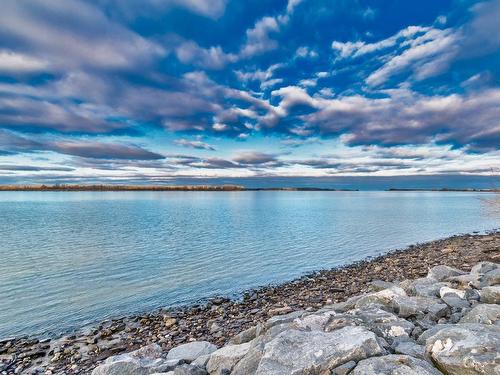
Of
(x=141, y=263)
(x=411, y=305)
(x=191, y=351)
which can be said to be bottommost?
(x=141, y=263)

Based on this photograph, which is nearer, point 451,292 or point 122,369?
point 122,369

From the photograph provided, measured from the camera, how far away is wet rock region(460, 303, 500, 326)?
22.2 ft

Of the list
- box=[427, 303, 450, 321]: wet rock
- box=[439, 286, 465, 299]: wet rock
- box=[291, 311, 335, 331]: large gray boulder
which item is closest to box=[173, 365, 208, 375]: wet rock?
box=[291, 311, 335, 331]: large gray boulder

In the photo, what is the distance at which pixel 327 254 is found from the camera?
26703 millimetres

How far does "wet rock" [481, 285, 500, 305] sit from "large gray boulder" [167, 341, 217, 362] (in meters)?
7.43

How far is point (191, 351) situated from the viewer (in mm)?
8156

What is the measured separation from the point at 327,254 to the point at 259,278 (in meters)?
9.28

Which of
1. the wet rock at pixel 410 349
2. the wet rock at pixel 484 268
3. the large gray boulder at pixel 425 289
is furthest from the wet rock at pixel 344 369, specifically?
the wet rock at pixel 484 268

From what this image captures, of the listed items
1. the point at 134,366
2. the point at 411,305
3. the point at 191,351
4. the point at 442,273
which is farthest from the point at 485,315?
the point at 134,366

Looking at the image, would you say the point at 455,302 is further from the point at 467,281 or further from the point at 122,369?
the point at 122,369

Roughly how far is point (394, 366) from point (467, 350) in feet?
4.09

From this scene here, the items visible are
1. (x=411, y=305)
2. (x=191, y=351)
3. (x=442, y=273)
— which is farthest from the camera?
(x=442, y=273)

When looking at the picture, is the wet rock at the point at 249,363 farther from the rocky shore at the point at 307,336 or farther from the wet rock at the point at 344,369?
the wet rock at the point at 344,369

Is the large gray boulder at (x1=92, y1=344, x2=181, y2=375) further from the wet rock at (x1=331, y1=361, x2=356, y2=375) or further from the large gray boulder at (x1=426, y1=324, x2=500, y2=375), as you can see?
the large gray boulder at (x1=426, y1=324, x2=500, y2=375)
